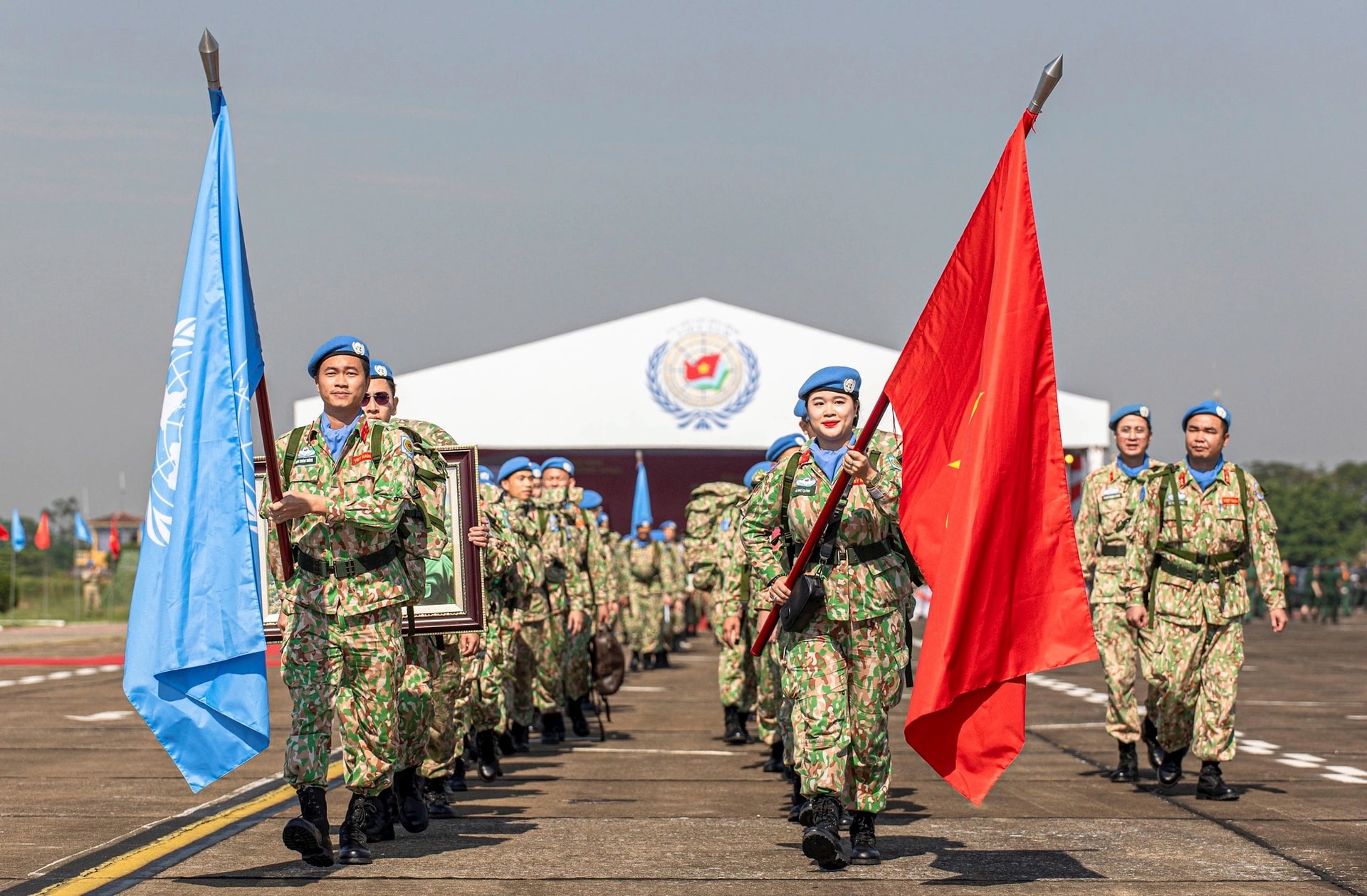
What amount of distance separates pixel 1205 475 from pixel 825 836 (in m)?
4.33

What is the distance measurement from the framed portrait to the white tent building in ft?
121

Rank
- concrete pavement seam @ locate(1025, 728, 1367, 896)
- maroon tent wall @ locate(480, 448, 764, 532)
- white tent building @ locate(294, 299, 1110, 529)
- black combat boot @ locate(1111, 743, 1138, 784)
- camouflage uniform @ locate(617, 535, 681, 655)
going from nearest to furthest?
concrete pavement seam @ locate(1025, 728, 1367, 896), black combat boot @ locate(1111, 743, 1138, 784), camouflage uniform @ locate(617, 535, 681, 655), white tent building @ locate(294, 299, 1110, 529), maroon tent wall @ locate(480, 448, 764, 532)

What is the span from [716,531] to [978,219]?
23.0 ft

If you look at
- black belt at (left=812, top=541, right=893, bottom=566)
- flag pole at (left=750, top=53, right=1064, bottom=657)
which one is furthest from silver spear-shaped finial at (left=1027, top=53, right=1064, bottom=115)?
black belt at (left=812, top=541, right=893, bottom=566)

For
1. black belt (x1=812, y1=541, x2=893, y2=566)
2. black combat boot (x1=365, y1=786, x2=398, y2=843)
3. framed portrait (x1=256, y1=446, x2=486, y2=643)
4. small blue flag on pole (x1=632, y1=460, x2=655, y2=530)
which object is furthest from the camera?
small blue flag on pole (x1=632, y1=460, x2=655, y2=530)

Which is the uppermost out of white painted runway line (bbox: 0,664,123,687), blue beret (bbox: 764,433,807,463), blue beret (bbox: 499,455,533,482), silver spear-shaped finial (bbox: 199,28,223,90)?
silver spear-shaped finial (bbox: 199,28,223,90)

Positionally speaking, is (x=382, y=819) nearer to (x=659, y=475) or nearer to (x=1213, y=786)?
(x=1213, y=786)

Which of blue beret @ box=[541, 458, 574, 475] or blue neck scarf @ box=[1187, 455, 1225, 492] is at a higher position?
blue beret @ box=[541, 458, 574, 475]

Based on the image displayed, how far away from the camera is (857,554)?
25.9 feet

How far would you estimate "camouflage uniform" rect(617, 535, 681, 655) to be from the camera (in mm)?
25578

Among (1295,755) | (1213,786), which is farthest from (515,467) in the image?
(1295,755)

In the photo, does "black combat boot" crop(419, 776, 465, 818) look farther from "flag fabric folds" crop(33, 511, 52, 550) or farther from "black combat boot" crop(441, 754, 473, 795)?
"flag fabric folds" crop(33, 511, 52, 550)

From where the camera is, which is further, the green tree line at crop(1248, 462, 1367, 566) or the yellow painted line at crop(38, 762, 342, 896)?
the green tree line at crop(1248, 462, 1367, 566)

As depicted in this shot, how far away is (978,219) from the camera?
25.3 ft
